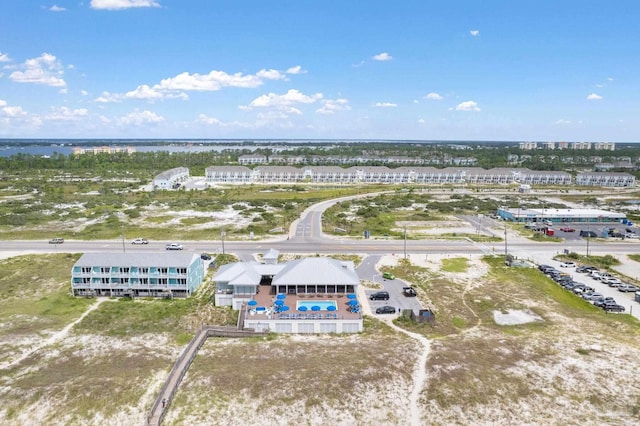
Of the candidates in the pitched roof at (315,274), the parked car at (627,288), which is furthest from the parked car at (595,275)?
the pitched roof at (315,274)

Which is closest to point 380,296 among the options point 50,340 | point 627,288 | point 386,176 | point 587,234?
point 627,288

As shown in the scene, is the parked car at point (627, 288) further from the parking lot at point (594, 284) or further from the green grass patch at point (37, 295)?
the green grass patch at point (37, 295)

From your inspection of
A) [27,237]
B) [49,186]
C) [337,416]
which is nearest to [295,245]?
[337,416]

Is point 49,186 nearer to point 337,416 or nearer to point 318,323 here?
point 318,323

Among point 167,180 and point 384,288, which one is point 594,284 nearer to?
point 384,288

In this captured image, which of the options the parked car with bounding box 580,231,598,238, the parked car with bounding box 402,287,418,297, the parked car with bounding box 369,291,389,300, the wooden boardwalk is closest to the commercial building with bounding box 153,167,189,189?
the wooden boardwalk

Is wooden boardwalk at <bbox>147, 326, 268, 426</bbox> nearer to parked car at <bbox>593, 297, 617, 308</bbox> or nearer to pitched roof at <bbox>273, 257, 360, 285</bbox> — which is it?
pitched roof at <bbox>273, 257, 360, 285</bbox>
